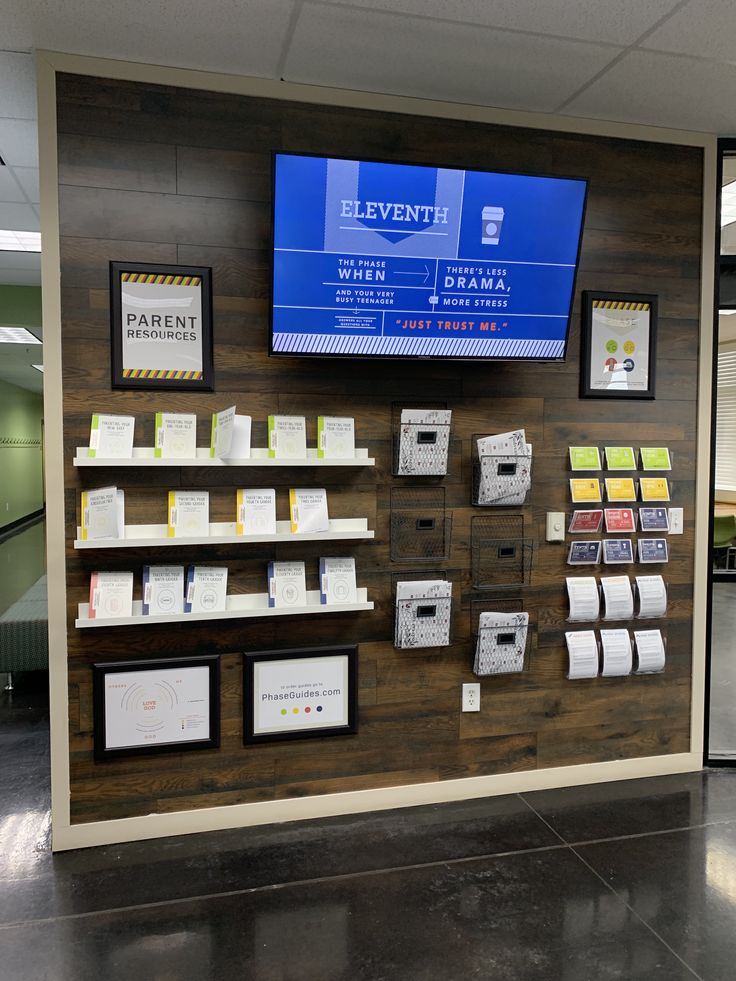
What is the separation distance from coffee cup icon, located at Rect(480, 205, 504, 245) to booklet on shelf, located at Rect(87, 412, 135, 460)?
1518mm

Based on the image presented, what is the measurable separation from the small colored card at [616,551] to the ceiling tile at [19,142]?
10.4 ft

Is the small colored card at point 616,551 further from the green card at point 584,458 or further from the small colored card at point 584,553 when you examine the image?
the green card at point 584,458

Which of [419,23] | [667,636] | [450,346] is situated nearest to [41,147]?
[419,23]

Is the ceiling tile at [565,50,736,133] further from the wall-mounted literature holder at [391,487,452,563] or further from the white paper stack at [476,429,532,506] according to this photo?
the wall-mounted literature holder at [391,487,452,563]

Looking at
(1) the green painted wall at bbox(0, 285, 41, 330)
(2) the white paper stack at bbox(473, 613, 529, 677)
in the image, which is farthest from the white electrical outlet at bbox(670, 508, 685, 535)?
→ (1) the green painted wall at bbox(0, 285, 41, 330)

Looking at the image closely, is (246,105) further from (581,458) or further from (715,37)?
(581,458)

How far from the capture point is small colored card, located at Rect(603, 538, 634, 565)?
3.08 metres

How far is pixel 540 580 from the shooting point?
304 cm

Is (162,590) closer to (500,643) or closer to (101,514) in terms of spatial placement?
(101,514)

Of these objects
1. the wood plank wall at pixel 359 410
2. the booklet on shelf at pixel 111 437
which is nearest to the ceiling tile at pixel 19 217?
the wood plank wall at pixel 359 410

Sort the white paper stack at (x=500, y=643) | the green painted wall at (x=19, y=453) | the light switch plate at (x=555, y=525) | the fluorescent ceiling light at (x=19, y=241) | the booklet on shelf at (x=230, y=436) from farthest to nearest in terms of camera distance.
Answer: the green painted wall at (x=19, y=453)
the fluorescent ceiling light at (x=19, y=241)
the light switch plate at (x=555, y=525)
the white paper stack at (x=500, y=643)
the booklet on shelf at (x=230, y=436)

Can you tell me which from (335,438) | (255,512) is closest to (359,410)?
(335,438)

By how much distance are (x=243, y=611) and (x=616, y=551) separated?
5.56 ft

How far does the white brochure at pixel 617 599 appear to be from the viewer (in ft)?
10.1
